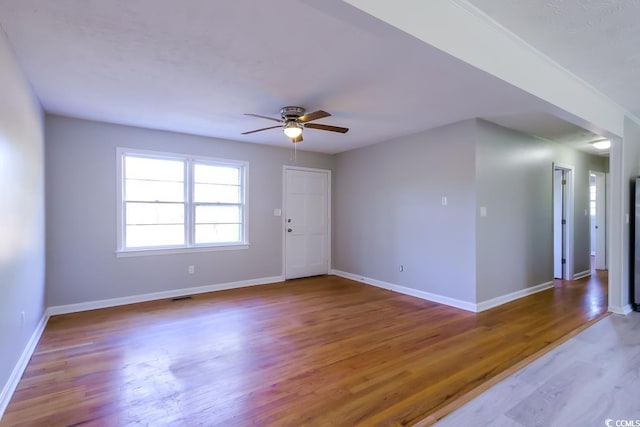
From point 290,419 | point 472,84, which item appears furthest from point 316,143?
point 290,419

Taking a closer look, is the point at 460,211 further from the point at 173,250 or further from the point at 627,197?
the point at 173,250

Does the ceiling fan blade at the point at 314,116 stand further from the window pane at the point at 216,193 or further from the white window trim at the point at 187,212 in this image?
the window pane at the point at 216,193

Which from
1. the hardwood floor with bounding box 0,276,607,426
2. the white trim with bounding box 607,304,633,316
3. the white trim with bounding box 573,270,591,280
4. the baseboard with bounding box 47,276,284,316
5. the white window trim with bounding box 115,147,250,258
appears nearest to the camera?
the hardwood floor with bounding box 0,276,607,426

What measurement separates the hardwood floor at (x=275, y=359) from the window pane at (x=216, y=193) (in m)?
1.54

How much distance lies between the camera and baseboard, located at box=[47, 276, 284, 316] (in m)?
4.01

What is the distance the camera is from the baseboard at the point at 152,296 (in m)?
4.01

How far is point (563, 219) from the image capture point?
573cm

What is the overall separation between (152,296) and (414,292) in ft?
12.2

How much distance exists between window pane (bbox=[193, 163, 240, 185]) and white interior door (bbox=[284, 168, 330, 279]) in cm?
91

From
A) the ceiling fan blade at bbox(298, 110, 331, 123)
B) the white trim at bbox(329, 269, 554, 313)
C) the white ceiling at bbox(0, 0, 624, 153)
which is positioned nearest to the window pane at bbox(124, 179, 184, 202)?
the white ceiling at bbox(0, 0, 624, 153)

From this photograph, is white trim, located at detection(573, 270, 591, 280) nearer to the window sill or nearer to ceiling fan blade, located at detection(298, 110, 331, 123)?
ceiling fan blade, located at detection(298, 110, 331, 123)

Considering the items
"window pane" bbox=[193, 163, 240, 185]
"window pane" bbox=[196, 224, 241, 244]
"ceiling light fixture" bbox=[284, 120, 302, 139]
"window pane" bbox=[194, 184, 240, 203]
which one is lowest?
"window pane" bbox=[196, 224, 241, 244]

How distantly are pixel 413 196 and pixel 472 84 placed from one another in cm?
211

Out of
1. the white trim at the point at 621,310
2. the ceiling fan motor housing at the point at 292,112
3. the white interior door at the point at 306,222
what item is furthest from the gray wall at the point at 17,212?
the white trim at the point at 621,310
